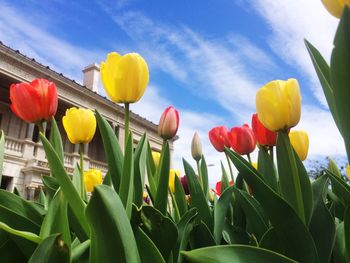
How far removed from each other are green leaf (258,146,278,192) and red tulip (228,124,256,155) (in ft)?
0.39

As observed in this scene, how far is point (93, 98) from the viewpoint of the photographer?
1224 cm

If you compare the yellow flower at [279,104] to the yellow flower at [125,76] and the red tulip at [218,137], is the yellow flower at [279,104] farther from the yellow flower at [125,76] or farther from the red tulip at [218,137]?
the red tulip at [218,137]

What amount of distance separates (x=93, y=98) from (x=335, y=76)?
40.4 feet

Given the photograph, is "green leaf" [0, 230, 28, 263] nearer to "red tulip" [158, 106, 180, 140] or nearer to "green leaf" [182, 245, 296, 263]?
"green leaf" [182, 245, 296, 263]

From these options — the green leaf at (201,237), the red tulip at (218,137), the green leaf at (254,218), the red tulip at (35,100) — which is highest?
the red tulip at (218,137)

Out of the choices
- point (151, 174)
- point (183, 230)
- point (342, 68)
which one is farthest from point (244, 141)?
point (342, 68)

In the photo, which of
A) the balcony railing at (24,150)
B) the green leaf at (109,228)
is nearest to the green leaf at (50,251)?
the green leaf at (109,228)

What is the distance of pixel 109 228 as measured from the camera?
1.12 ft

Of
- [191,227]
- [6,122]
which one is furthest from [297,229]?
[6,122]

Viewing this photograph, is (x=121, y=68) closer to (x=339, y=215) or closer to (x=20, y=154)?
(x=339, y=215)

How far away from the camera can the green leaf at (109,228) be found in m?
0.33

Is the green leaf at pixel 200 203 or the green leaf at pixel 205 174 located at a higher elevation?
the green leaf at pixel 205 174

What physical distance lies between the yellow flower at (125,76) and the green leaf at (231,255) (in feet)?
1.28

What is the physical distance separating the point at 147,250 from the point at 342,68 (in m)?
0.30
